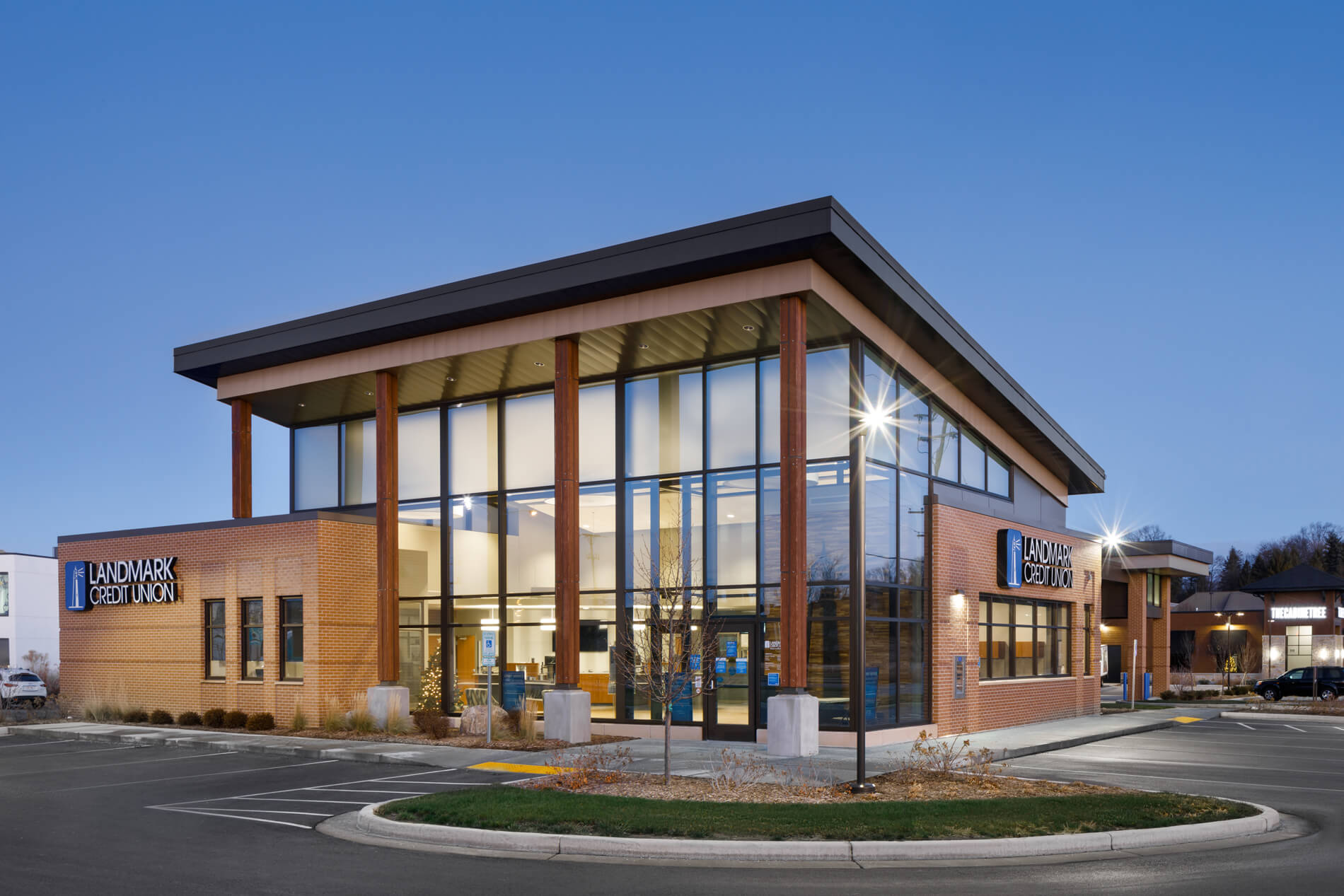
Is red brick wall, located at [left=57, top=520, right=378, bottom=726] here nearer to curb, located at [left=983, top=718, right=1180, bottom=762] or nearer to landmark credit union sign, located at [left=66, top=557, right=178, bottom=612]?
landmark credit union sign, located at [left=66, top=557, right=178, bottom=612]

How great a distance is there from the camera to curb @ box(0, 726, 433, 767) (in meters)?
21.8

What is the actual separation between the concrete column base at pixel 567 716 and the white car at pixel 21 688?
33.3 metres

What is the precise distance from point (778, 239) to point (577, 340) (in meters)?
5.93

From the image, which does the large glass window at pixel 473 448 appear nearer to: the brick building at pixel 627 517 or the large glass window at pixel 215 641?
the brick building at pixel 627 517

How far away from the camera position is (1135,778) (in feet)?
61.7

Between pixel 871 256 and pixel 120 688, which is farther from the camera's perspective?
pixel 120 688

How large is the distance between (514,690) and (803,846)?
1681 centimetres

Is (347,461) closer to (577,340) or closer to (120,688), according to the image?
(120,688)

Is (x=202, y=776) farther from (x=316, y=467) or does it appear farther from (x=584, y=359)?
(x=316, y=467)

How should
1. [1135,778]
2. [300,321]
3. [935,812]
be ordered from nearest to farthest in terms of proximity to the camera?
1. [935,812]
2. [1135,778]
3. [300,321]

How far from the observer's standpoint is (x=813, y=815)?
13.8m

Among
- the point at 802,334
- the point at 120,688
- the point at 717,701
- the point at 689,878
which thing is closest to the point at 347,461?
A: the point at 120,688

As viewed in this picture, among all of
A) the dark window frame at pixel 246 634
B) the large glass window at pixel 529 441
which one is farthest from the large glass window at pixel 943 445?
the dark window frame at pixel 246 634

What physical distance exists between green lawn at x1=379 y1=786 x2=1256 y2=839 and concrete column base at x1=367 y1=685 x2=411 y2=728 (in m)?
12.0
